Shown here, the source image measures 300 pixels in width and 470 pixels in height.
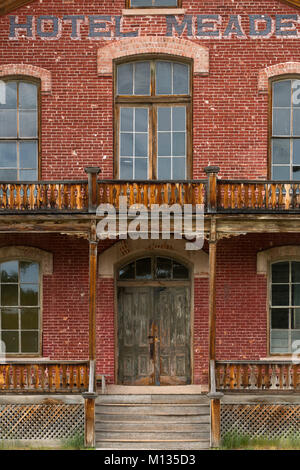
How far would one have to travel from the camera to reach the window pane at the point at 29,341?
13.5 metres

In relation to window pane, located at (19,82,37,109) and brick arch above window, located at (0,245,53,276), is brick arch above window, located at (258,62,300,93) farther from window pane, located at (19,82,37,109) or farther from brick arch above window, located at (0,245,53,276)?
brick arch above window, located at (0,245,53,276)

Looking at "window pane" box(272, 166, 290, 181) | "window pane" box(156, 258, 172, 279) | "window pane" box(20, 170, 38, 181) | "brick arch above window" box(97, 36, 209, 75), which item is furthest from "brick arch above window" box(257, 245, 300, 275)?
"window pane" box(20, 170, 38, 181)

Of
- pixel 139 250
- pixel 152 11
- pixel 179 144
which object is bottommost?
pixel 139 250

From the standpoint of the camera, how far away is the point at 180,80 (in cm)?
1362

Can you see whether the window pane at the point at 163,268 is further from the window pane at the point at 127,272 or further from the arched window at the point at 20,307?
the arched window at the point at 20,307

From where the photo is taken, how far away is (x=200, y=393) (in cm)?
1269

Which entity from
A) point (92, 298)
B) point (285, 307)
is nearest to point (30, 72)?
point (92, 298)

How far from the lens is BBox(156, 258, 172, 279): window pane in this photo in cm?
1389

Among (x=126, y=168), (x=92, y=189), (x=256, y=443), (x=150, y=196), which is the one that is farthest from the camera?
(x=126, y=168)

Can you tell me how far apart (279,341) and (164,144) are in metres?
5.06

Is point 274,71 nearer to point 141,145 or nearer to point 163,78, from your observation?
point 163,78

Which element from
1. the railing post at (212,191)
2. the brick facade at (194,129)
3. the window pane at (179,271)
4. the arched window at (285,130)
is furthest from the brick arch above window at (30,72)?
the arched window at (285,130)

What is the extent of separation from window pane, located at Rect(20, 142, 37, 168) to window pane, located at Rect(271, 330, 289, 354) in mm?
6543

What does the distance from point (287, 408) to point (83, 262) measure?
5.25m
